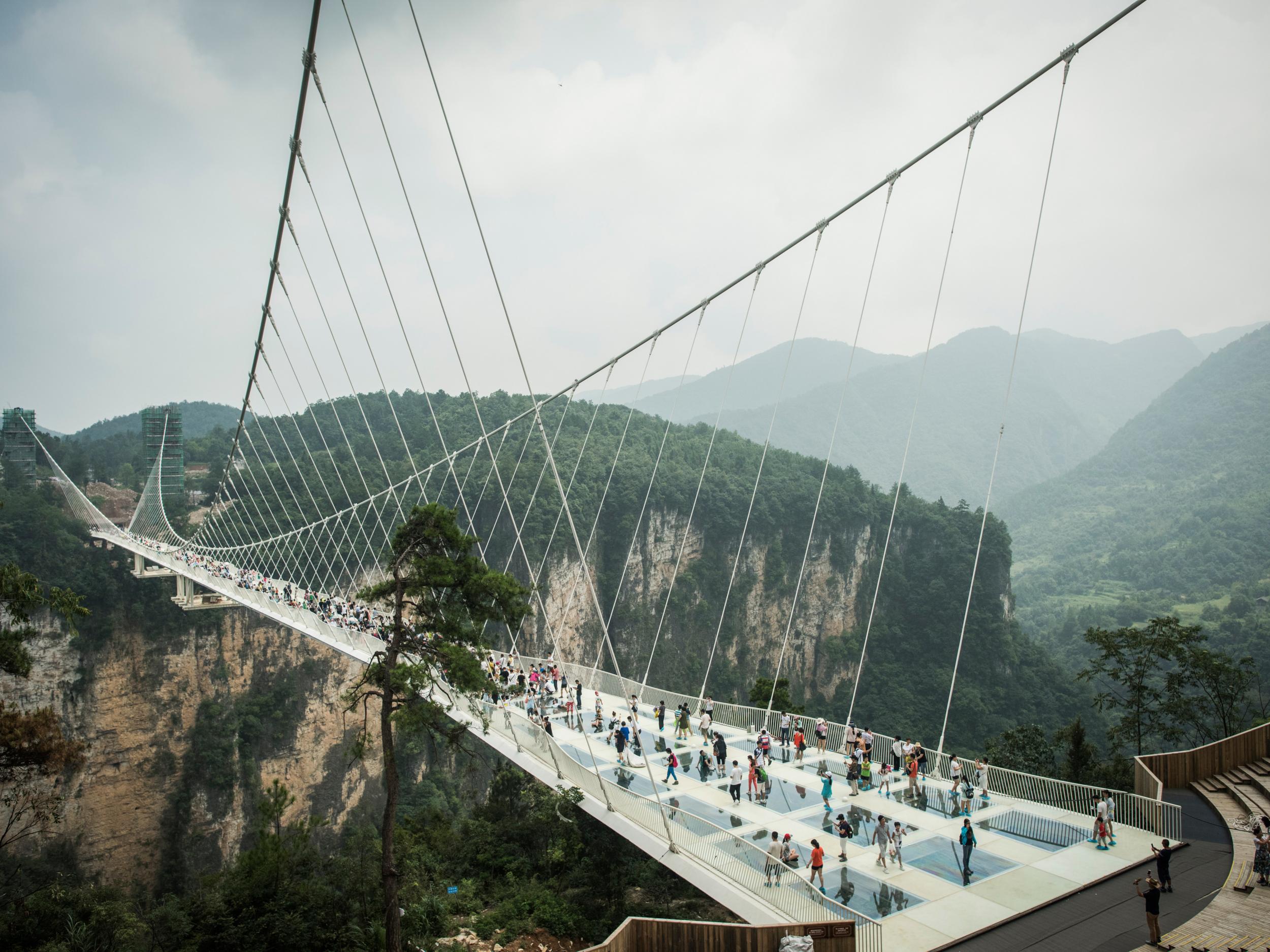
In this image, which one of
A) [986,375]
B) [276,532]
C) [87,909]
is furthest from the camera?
[986,375]

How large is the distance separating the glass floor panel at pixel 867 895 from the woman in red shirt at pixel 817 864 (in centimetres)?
6

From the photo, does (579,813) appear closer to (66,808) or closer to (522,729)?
(522,729)

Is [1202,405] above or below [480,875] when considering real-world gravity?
above

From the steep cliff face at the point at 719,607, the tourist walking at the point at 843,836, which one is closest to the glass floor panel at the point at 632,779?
the tourist walking at the point at 843,836

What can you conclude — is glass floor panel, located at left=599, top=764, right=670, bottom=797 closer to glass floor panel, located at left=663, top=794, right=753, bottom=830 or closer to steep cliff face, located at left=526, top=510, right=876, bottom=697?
glass floor panel, located at left=663, top=794, right=753, bottom=830

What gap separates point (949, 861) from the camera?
993 cm

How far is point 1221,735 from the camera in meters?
26.1

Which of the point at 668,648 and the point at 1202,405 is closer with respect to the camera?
the point at 668,648

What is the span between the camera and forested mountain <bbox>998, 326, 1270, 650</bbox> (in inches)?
2881

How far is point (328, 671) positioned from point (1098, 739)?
44.0 meters

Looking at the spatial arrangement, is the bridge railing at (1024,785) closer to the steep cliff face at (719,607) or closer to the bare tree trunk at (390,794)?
the bare tree trunk at (390,794)

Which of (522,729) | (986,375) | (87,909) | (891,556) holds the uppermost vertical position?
(986,375)

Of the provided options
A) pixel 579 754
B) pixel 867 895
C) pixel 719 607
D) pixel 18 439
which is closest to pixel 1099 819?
pixel 867 895

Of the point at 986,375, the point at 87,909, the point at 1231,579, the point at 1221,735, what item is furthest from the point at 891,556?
the point at 986,375
